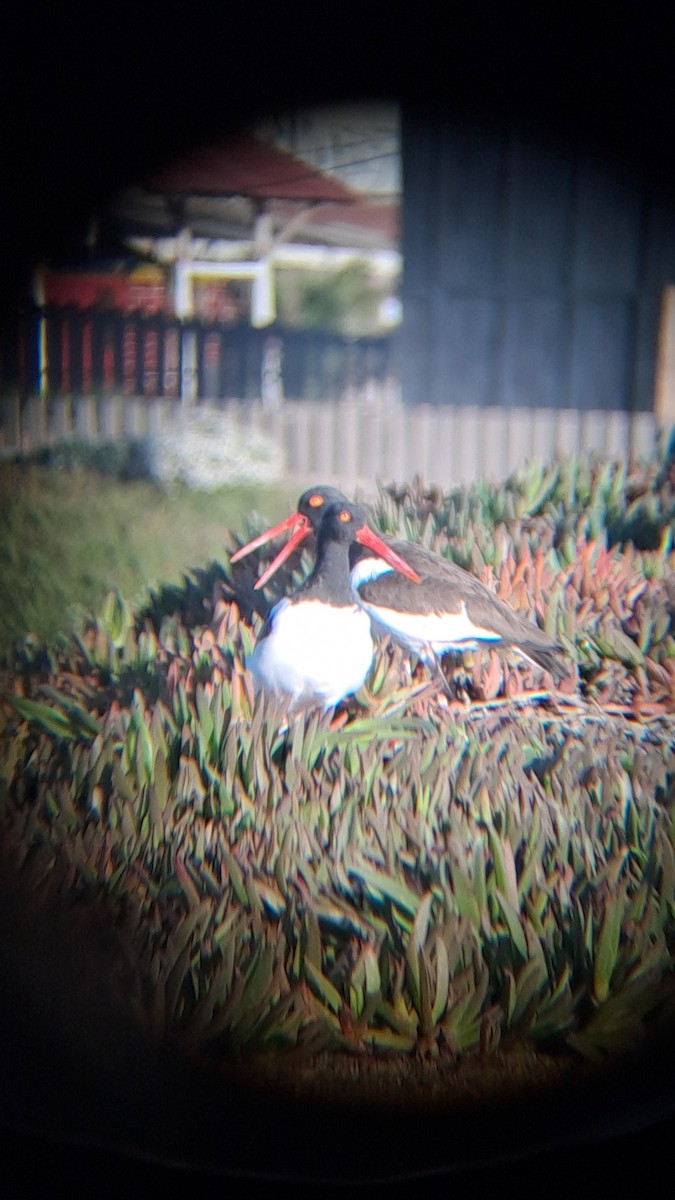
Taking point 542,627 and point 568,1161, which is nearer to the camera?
point 542,627

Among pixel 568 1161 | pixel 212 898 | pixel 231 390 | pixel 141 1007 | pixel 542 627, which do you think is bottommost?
pixel 568 1161

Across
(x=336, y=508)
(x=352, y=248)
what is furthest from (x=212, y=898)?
(x=352, y=248)

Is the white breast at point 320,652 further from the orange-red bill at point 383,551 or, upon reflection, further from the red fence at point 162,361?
the red fence at point 162,361

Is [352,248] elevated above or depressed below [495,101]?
below

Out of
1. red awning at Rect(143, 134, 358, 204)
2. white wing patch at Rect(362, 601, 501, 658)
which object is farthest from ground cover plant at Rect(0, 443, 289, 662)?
red awning at Rect(143, 134, 358, 204)

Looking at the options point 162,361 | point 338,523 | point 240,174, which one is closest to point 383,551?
point 338,523

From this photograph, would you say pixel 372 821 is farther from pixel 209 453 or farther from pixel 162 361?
pixel 162 361

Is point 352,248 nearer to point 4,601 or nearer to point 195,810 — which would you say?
point 4,601

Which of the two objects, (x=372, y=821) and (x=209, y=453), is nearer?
(x=372, y=821)
